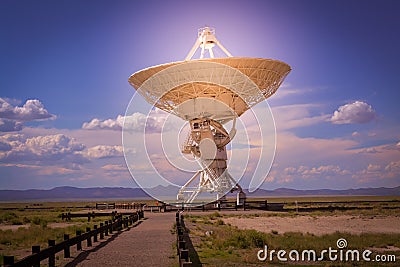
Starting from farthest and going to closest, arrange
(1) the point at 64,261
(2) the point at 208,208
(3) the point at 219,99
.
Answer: (2) the point at 208,208 < (3) the point at 219,99 < (1) the point at 64,261

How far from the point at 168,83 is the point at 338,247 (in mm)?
27379

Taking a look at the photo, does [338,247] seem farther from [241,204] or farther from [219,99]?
[241,204]

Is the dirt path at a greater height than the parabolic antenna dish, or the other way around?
the parabolic antenna dish

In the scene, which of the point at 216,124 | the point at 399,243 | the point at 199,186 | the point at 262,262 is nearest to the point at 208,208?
the point at 199,186

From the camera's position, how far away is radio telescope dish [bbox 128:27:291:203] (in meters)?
40.8

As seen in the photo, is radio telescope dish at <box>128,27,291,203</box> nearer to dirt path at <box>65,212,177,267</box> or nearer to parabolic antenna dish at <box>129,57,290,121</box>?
parabolic antenna dish at <box>129,57,290,121</box>

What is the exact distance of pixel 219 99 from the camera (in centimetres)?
4609

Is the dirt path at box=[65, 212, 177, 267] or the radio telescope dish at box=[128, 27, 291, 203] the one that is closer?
the dirt path at box=[65, 212, 177, 267]

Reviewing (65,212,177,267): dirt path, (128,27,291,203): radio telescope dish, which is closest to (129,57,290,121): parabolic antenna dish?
(128,27,291,203): radio telescope dish

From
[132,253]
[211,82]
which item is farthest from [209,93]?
[132,253]

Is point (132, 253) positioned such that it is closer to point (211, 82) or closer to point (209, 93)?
point (211, 82)

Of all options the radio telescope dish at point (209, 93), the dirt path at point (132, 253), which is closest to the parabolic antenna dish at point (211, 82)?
the radio telescope dish at point (209, 93)

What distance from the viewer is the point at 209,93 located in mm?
Answer: 45125

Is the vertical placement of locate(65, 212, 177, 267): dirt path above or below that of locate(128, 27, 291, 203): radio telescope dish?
below
